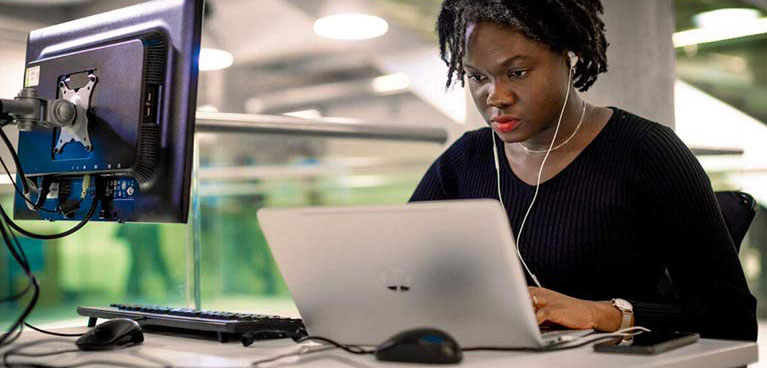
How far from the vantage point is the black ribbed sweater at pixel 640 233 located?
55.4 inches

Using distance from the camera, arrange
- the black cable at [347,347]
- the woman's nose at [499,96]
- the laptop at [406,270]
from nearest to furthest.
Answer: the laptop at [406,270] → the black cable at [347,347] → the woman's nose at [499,96]

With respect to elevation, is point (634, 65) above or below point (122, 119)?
above

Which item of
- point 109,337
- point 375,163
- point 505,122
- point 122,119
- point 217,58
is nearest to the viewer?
point 109,337

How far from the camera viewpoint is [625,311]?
4.32 feet

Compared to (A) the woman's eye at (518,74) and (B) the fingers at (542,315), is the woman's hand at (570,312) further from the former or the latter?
(A) the woman's eye at (518,74)

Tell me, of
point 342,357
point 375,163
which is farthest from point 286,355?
point 375,163

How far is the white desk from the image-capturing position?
96cm

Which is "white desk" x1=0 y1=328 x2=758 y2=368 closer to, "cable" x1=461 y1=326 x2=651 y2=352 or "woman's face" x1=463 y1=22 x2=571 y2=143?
"cable" x1=461 y1=326 x2=651 y2=352

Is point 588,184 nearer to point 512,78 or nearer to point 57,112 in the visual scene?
point 512,78

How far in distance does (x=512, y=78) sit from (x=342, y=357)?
705 mm

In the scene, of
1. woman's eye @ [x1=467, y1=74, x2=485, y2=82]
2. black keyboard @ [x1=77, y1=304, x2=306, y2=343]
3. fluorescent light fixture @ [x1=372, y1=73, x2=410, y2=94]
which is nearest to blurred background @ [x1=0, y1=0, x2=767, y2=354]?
woman's eye @ [x1=467, y1=74, x2=485, y2=82]

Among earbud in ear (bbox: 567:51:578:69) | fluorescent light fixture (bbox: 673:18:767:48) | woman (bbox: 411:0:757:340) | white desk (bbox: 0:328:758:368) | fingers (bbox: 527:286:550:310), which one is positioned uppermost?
fluorescent light fixture (bbox: 673:18:767:48)

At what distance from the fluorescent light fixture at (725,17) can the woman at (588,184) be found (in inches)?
91.3

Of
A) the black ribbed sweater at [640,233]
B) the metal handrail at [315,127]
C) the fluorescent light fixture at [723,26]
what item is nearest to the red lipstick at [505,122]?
the black ribbed sweater at [640,233]
